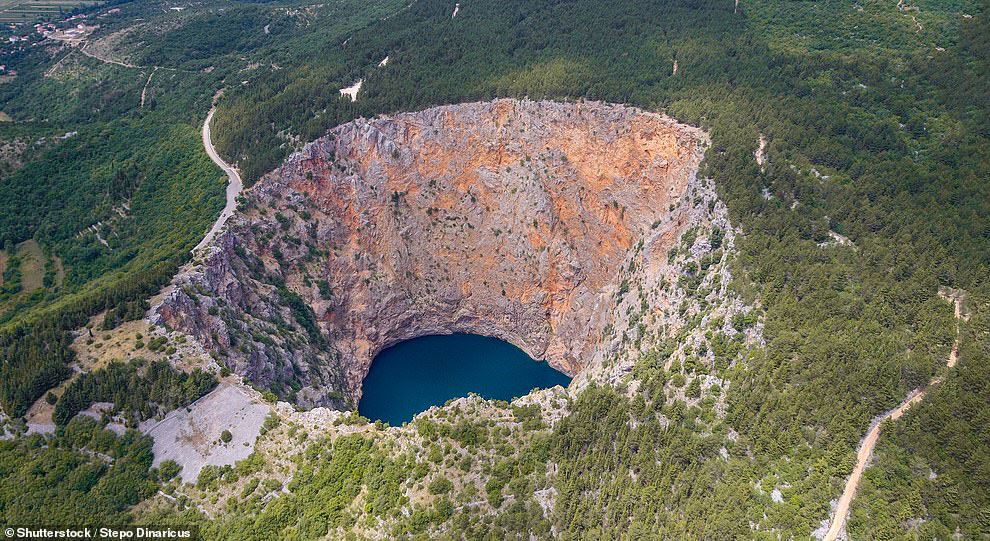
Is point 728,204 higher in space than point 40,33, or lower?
lower

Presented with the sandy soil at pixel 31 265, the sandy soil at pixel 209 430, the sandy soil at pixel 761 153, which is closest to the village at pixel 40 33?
the sandy soil at pixel 31 265

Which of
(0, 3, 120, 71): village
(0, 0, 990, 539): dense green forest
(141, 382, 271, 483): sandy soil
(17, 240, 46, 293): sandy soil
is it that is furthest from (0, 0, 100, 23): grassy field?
(141, 382, 271, 483): sandy soil

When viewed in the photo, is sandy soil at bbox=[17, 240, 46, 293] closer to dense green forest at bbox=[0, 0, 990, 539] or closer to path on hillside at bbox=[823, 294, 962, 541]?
dense green forest at bbox=[0, 0, 990, 539]

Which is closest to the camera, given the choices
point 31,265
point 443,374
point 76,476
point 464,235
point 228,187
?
point 76,476

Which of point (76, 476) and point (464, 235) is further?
point (464, 235)

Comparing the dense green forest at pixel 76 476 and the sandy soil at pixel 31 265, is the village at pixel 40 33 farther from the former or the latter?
the dense green forest at pixel 76 476

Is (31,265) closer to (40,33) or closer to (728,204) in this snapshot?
(728,204)

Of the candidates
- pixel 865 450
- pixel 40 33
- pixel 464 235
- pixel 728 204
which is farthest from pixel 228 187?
pixel 40 33

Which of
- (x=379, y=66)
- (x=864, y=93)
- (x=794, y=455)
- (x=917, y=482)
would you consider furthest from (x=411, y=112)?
(x=917, y=482)
